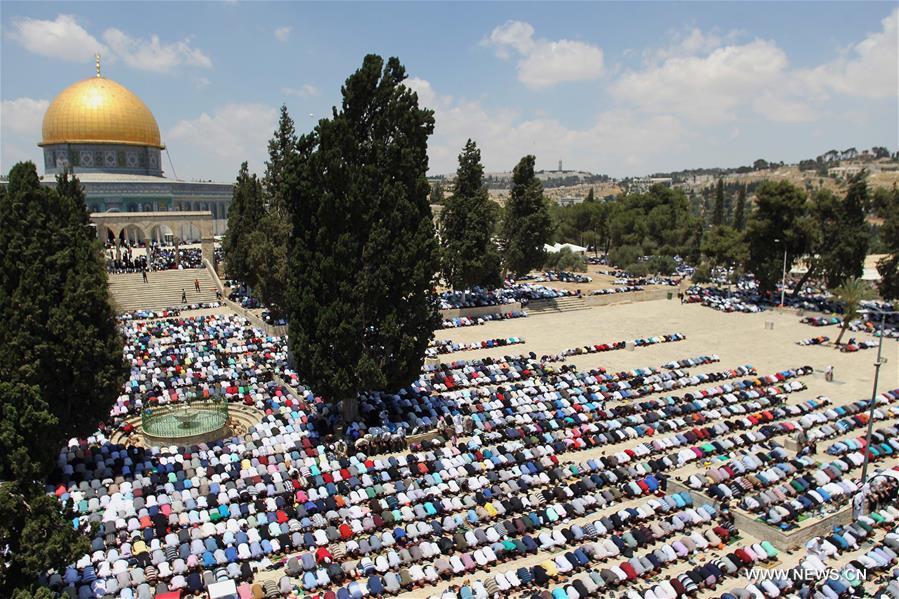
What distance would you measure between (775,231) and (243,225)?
40.4m

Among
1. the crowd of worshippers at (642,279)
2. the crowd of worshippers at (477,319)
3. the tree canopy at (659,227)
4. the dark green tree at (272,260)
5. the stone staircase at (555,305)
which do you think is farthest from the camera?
the tree canopy at (659,227)

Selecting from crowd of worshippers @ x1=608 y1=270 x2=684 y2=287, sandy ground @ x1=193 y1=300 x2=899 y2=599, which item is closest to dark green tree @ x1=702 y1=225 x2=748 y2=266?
crowd of worshippers @ x1=608 y1=270 x2=684 y2=287

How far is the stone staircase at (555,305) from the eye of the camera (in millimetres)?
47781

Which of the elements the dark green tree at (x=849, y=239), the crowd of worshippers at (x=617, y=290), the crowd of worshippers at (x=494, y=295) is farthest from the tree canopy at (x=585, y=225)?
the dark green tree at (x=849, y=239)

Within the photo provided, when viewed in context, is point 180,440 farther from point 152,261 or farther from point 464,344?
point 152,261

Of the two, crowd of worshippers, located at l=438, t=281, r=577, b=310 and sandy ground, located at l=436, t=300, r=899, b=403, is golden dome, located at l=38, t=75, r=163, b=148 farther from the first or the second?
sandy ground, located at l=436, t=300, r=899, b=403

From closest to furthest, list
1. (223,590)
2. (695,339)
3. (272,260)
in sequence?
1. (223,590)
2. (272,260)
3. (695,339)

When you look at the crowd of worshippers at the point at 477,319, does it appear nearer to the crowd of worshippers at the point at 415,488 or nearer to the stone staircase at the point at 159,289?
the crowd of worshippers at the point at 415,488

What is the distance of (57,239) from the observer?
19250mm

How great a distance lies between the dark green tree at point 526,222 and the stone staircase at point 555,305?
9.13 ft

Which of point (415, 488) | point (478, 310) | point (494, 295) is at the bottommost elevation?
point (415, 488)

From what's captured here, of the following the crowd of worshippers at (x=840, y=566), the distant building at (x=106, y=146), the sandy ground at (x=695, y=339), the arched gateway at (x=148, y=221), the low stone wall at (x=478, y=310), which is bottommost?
the crowd of worshippers at (x=840, y=566)

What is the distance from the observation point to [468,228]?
43500 millimetres

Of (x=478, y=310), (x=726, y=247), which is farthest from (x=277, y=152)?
(x=726, y=247)
